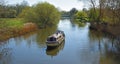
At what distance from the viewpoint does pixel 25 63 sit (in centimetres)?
1980

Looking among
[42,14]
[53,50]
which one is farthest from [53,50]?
[42,14]

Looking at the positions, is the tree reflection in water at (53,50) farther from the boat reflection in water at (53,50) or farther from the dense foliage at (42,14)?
the dense foliage at (42,14)

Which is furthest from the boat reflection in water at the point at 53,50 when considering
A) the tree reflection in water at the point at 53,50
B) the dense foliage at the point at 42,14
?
the dense foliage at the point at 42,14

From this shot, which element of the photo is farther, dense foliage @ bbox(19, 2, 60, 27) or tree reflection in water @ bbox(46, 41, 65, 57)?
dense foliage @ bbox(19, 2, 60, 27)

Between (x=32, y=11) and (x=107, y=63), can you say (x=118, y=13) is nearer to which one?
(x=107, y=63)

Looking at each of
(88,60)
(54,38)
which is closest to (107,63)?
(88,60)

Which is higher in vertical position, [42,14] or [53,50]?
[42,14]

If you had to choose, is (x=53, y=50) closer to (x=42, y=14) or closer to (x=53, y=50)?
(x=53, y=50)

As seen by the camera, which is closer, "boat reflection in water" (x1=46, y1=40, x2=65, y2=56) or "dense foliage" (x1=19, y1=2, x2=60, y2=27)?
"boat reflection in water" (x1=46, y1=40, x2=65, y2=56)

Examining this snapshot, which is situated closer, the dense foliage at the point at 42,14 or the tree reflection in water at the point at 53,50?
the tree reflection in water at the point at 53,50

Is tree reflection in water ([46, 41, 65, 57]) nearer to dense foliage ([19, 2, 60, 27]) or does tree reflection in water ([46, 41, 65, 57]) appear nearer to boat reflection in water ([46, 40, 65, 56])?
boat reflection in water ([46, 40, 65, 56])

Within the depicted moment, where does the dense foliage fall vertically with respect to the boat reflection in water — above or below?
above

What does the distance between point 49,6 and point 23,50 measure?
3349 centimetres

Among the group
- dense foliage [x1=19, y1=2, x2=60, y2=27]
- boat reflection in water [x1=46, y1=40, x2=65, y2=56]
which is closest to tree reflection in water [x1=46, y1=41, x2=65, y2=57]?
boat reflection in water [x1=46, y1=40, x2=65, y2=56]
